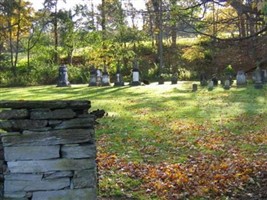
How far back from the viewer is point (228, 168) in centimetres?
769

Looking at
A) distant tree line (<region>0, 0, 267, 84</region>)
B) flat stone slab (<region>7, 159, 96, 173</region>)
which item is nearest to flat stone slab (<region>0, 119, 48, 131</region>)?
flat stone slab (<region>7, 159, 96, 173</region>)

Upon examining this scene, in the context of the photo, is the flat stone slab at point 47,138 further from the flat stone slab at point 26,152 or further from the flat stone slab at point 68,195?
the flat stone slab at point 68,195

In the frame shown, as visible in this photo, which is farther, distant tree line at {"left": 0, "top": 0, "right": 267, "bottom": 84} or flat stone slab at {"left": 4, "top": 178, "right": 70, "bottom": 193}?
distant tree line at {"left": 0, "top": 0, "right": 267, "bottom": 84}

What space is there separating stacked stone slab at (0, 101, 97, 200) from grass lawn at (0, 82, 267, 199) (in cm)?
188

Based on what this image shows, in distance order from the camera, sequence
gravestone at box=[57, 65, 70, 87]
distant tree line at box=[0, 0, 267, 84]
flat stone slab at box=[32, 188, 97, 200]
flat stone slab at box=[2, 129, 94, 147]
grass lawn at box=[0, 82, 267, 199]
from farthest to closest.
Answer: distant tree line at box=[0, 0, 267, 84] < gravestone at box=[57, 65, 70, 87] < grass lawn at box=[0, 82, 267, 199] < flat stone slab at box=[32, 188, 97, 200] < flat stone slab at box=[2, 129, 94, 147]

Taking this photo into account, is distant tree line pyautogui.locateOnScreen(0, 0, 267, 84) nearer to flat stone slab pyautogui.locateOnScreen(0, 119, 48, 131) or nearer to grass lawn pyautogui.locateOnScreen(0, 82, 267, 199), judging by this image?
grass lawn pyautogui.locateOnScreen(0, 82, 267, 199)

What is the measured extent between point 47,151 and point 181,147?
5448 millimetres

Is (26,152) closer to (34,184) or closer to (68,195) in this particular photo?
(34,184)

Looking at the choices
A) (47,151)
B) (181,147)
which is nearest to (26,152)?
(47,151)

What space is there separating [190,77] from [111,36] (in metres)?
7.24

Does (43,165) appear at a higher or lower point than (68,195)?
higher

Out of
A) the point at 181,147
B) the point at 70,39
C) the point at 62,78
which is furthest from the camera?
the point at 70,39

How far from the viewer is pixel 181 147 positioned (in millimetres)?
9648

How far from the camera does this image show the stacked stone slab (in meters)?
4.60
